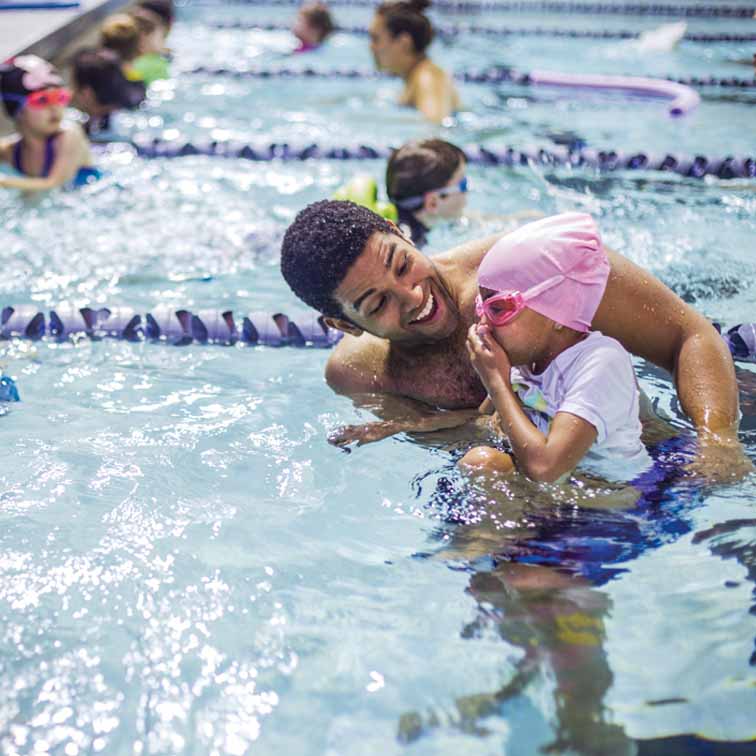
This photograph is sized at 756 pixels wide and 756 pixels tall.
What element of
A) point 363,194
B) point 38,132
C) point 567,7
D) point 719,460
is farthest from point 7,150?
point 567,7

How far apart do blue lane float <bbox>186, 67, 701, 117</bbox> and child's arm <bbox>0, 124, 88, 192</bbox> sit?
4308mm

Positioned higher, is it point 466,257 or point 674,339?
point 466,257

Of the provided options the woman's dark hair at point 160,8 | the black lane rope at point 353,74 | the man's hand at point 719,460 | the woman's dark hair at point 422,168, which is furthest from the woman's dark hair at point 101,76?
the man's hand at point 719,460

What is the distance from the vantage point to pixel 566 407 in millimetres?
2793

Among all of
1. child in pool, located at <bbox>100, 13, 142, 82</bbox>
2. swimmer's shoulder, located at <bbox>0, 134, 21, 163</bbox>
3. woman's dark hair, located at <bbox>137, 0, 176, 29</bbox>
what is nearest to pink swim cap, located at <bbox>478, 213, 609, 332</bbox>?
swimmer's shoulder, located at <bbox>0, 134, 21, 163</bbox>

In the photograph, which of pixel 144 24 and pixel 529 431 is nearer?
pixel 529 431

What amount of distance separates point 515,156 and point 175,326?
11.4 ft

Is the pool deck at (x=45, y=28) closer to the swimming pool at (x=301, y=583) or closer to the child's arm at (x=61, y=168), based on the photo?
the child's arm at (x=61, y=168)

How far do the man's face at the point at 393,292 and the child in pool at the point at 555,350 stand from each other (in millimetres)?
350

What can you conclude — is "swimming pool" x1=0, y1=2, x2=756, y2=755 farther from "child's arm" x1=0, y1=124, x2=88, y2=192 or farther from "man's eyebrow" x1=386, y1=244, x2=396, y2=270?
"child's arm" x1=0, y1=124, x2=88, y2=192

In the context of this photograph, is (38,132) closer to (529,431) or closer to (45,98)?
(45,98)

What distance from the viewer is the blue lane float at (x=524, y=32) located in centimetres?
1222

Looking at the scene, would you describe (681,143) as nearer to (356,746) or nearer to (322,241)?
(322,241)

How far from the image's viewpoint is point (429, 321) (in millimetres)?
3367
